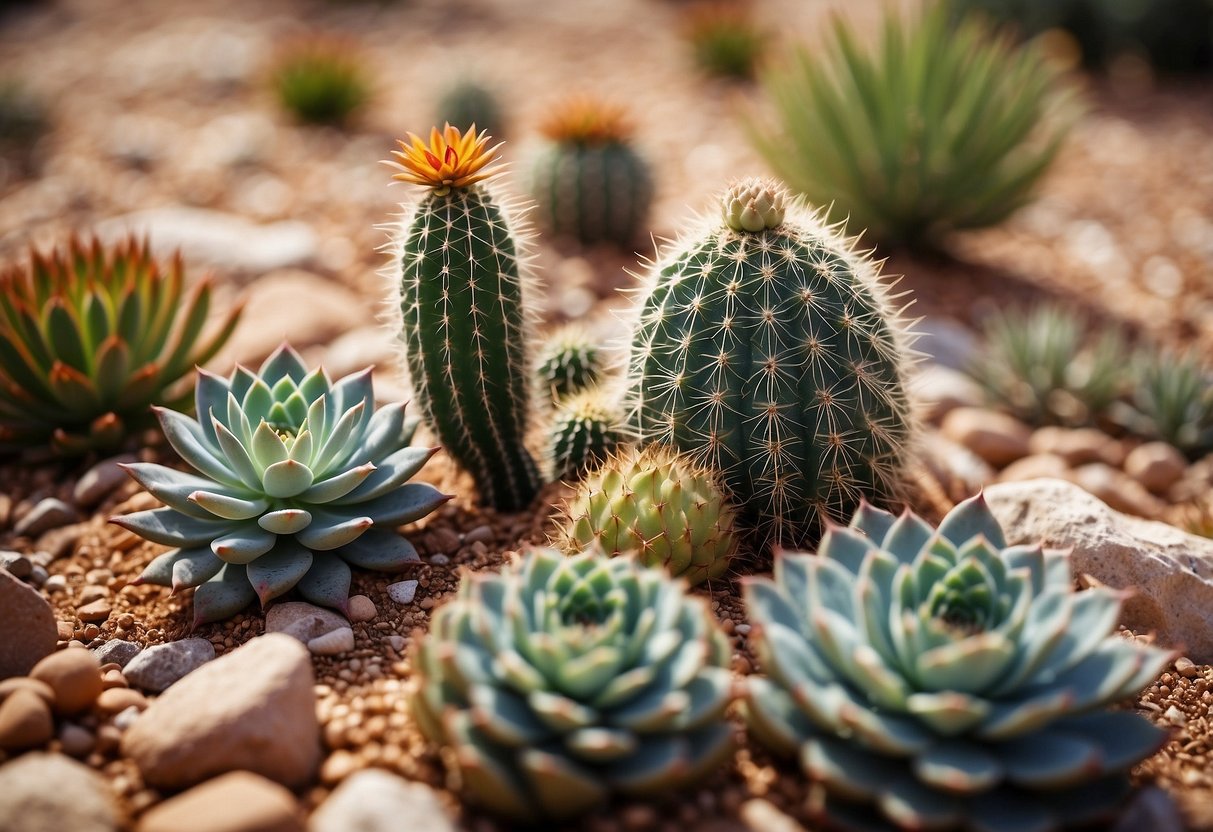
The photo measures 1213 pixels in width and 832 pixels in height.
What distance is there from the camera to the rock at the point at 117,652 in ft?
9.09

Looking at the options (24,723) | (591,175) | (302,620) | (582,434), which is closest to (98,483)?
(302,620)

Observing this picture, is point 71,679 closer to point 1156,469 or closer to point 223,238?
point 223,238

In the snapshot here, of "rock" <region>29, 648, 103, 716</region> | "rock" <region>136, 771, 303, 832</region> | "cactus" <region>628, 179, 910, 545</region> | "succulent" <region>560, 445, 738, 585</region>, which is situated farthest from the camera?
"cactus" <region>628, 179, 910, 545</region>

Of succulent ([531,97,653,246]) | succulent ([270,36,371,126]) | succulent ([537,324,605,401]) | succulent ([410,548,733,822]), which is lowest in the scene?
succulent ([410,548,733,822])

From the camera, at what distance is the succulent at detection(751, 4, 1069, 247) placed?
524cm

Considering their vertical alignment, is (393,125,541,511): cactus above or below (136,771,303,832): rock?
above

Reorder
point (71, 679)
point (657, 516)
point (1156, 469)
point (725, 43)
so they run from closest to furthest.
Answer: point (71, 679), point (657, 516), point (1156, 469), point (725, 43)

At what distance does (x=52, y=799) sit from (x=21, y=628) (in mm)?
745

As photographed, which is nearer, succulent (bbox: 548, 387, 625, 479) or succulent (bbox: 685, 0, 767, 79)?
succulent (bbox: 548, 387, 625, 479)

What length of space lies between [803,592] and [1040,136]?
4.43 metres

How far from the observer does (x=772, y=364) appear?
9.35 ft

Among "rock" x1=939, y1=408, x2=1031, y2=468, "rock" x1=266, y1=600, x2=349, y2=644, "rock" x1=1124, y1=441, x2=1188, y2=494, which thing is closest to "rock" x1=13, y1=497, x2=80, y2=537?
"rock" x1=266, y1=600, x2=349, y2=644

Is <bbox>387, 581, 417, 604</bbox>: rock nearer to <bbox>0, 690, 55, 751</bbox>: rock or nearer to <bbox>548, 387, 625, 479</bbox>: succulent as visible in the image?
<bbox>548, 387, 625, 479</bbox>: succulent

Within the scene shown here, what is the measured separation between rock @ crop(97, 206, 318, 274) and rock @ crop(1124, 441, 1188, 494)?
13.4 ft
